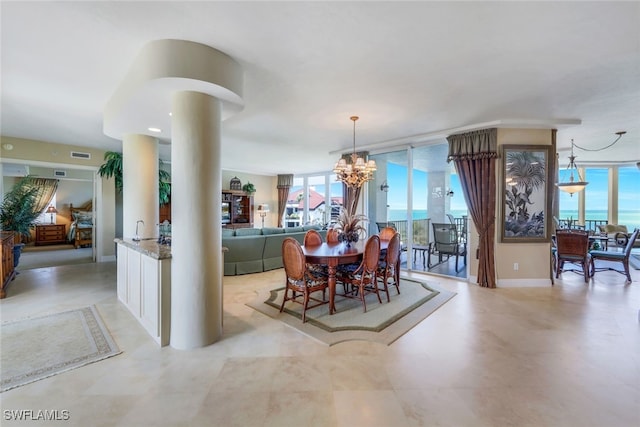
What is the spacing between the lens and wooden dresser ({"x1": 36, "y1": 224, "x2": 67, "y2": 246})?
835cm

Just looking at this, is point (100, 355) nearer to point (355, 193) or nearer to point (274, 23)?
point (274, 23)

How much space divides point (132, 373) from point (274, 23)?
2947 mm

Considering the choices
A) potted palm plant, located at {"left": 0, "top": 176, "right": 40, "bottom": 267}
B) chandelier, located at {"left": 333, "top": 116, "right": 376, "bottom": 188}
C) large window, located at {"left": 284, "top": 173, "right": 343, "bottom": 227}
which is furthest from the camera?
large window, located at {"left": 284, "top": 173, "right": 343, "bottom": 227}

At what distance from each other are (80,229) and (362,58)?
33.2 ft

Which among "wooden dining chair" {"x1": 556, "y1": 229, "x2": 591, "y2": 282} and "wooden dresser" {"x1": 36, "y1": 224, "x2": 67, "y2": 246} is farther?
"wooden dresser" {"x1": 36, "y1": 224, "x2": 67, "y2": 246}

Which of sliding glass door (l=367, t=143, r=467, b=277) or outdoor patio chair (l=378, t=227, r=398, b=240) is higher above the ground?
sliding glass door (l=367, t=143, r=467, b=277)

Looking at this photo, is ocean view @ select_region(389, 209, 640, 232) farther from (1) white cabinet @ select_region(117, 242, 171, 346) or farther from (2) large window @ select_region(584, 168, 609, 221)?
(1) white cabinet @ select_region(117, 242, 171, 346)

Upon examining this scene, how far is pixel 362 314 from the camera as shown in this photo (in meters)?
3.25

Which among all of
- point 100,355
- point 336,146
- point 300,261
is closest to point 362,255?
point 300,261

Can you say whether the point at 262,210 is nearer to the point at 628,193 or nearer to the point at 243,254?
the point at 243,254

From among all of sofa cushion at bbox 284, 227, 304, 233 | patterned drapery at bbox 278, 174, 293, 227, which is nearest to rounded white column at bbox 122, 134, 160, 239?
sofa cushion at bbox 284, 227, 304, 233

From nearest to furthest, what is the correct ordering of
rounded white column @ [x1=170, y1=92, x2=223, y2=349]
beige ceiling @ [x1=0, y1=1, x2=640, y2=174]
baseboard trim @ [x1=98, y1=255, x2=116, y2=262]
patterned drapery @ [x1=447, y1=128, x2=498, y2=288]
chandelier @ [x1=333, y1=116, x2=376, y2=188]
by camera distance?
beige ceiling @ [x1=0, y1=1, x2=640, y2=174] < rounded white column @ [x1=170, y1=92, x2=223, y2=349] < chandelier @ [x1=333, y1=116, x2=376, y2=188] < patterned drapery @ [x1=447, y1=128, x2=498, y2=288] < baseboard trim @ [x1=98, y1=255, x2=116, y2=262]

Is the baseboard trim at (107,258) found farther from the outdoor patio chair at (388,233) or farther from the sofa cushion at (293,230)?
the outdoor patio chair at (388,233)

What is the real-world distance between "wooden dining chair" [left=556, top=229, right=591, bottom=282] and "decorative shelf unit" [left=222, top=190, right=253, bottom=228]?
8626 millimetres
